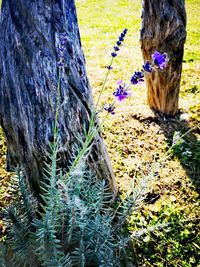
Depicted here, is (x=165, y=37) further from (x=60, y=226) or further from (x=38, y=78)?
(x=60, y=226)

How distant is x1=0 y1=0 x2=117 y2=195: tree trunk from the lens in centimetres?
193

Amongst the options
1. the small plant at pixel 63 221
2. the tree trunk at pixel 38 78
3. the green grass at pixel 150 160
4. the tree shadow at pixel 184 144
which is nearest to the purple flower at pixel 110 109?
the small plant at pixel 63 221

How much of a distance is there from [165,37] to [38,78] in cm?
193

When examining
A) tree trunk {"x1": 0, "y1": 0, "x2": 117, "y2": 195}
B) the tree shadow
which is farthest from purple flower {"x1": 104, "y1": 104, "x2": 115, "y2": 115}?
the tree shadow

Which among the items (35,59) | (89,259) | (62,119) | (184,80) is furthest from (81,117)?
(184,80)

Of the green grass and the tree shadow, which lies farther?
the tree shadow

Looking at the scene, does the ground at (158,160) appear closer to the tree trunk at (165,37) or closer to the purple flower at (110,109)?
the purple flower at (110,109)

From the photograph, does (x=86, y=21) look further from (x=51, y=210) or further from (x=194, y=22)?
(x=51, y=210)

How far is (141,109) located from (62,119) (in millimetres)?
2181

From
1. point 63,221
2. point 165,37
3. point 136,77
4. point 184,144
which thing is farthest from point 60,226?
point 165,37

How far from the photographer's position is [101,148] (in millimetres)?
2422

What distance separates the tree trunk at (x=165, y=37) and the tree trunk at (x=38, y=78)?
1472mm

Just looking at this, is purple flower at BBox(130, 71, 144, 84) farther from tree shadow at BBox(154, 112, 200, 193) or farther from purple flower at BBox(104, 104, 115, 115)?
tree shadow at BBox(154, 112, 200, 193)

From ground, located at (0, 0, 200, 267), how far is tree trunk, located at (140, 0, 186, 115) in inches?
20.2
